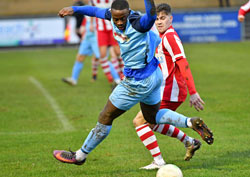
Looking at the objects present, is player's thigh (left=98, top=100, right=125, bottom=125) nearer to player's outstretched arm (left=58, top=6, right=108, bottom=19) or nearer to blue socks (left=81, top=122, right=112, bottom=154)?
blue socks (left=81, top=122, right=112, bottom=154)

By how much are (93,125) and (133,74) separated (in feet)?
11.2

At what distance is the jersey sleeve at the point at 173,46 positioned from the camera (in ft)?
18.8

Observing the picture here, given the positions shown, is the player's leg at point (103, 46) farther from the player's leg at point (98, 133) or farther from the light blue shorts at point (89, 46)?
the player's leg at point (98, 133)

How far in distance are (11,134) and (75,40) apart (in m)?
19.4

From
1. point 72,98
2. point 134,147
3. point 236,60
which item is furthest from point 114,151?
point 236,60

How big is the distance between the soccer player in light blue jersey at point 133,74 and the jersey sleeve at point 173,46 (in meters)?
0.42

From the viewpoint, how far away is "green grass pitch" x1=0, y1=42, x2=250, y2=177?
5934 mm

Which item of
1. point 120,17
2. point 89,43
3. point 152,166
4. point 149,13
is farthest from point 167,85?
point 89,43

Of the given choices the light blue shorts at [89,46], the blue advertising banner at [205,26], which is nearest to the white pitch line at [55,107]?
the light blue shorts at [89,46]

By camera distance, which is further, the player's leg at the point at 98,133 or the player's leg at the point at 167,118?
the player's leg at the point at 98,133

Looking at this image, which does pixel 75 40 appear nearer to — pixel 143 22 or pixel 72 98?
pixel 72 98

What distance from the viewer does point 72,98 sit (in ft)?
38.0

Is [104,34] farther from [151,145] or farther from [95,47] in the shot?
[151,145]

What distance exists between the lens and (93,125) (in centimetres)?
858
